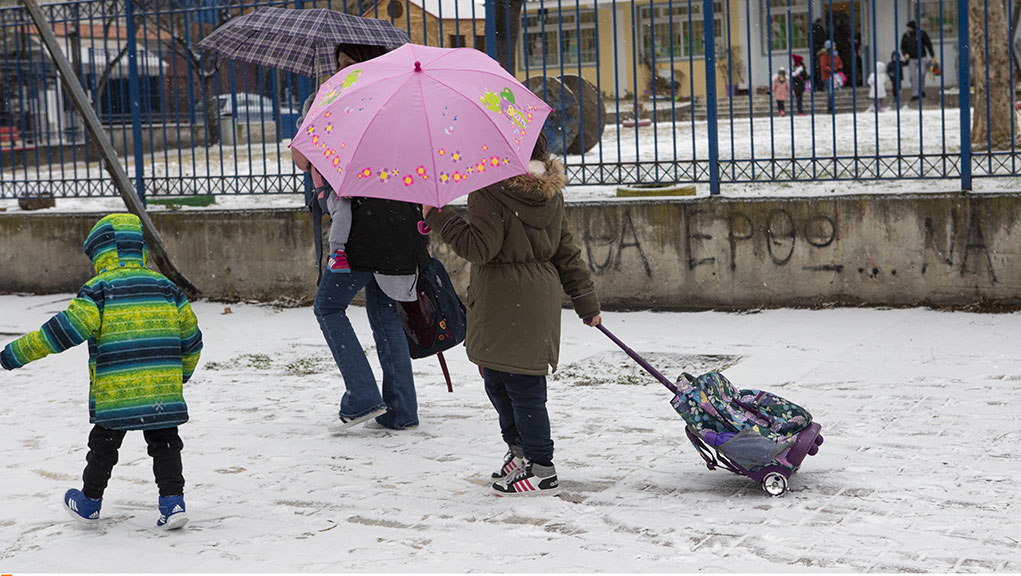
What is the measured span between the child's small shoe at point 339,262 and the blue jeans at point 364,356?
4 centimetres

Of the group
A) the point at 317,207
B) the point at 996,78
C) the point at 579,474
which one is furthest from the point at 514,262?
the point at 996,78

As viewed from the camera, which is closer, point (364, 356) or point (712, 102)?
point (364, 356)

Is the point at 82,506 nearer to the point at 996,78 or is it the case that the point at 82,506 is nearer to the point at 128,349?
the point at 128,349

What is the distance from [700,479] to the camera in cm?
507

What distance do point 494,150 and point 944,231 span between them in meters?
5.18

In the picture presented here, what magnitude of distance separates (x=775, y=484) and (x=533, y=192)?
1.47 metres

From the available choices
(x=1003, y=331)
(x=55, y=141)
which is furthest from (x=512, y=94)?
(x=55, y=141)

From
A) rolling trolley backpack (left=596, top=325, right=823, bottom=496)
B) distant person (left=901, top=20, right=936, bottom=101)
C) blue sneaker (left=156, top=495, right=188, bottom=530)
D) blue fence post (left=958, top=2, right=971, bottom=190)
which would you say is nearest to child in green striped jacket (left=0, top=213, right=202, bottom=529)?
blue sneaker (left=156, top=495, right=188, bottom=530)

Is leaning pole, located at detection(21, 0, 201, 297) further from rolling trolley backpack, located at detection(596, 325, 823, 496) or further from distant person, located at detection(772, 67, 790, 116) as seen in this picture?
distant person, located at detection(772, 67, 790, 116)

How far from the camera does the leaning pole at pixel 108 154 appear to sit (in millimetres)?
10531

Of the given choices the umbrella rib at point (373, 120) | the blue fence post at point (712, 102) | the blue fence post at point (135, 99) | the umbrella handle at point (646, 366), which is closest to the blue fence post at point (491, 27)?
the blue fence post at point (712, 102)

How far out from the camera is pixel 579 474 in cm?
523

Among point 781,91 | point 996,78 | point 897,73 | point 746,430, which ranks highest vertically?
point 781,91

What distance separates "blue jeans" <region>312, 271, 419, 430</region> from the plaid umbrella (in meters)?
1.32
